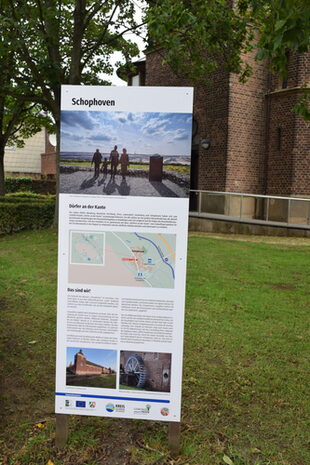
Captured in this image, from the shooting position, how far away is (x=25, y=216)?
14.4 metres

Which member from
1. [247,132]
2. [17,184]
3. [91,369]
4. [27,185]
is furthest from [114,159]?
[17,184]

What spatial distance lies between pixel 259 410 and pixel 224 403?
0.98 feet

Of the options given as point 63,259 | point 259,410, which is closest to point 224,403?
point 259,410

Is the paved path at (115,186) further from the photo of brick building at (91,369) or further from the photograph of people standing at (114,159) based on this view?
the photo of brick building at (91,369)

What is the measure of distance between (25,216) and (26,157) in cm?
3844

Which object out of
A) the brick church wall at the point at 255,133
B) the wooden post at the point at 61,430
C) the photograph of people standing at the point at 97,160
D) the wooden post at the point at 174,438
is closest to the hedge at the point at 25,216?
the brick church wall at the point at 255,133

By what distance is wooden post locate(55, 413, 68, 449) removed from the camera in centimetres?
315

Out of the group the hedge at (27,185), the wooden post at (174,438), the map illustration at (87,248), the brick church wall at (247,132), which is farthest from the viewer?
the hedge at (27,185)

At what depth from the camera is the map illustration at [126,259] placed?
2.99 m

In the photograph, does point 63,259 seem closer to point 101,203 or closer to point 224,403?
point 101,203

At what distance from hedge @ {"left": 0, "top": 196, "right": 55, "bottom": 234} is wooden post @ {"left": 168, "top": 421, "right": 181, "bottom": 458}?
12.1 m

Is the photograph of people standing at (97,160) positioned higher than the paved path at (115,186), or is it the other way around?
the photograph of people standing at (97,160)

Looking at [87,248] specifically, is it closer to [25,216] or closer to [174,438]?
[174,438]

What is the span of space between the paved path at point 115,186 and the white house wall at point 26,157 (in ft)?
162
